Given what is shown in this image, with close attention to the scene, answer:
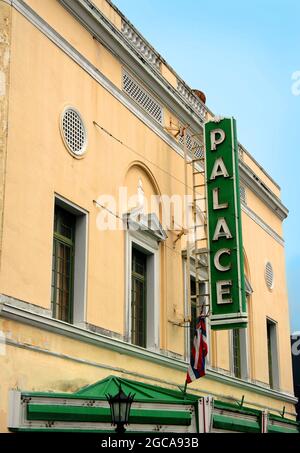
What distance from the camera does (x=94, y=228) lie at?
49.8 ft

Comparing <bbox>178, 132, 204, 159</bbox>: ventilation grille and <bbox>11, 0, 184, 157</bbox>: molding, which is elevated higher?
<bbox>178, 132, 204, 159</bbox>: ventilation grille

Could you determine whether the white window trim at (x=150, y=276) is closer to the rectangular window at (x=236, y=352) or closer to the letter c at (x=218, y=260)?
the letter c at (x=218, y=260)

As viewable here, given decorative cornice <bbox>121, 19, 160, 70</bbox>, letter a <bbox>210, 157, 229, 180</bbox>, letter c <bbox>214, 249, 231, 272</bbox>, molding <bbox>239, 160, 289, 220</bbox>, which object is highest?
decorative cornice <bbox>121, 19, 160, 70</bbox>

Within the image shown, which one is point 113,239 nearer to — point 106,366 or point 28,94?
point 106,366

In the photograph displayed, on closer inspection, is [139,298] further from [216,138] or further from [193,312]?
[216,138]

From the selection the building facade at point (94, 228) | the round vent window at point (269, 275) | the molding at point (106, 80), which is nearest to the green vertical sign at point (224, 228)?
the building facade at point (94, 228)

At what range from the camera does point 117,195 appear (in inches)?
634

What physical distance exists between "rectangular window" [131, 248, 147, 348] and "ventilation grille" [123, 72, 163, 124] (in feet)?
10.4

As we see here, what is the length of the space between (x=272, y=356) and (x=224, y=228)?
795 cm

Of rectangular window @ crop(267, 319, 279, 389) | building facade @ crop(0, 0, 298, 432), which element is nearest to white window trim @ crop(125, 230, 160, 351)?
building facade @ crop(0, 0, 298, 432)

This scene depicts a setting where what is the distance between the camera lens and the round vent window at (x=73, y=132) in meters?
14.6

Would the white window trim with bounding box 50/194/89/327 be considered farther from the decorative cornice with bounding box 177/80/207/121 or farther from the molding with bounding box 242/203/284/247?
the molding with bounding box 242/203/284/247

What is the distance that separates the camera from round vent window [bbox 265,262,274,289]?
79.5 ft
